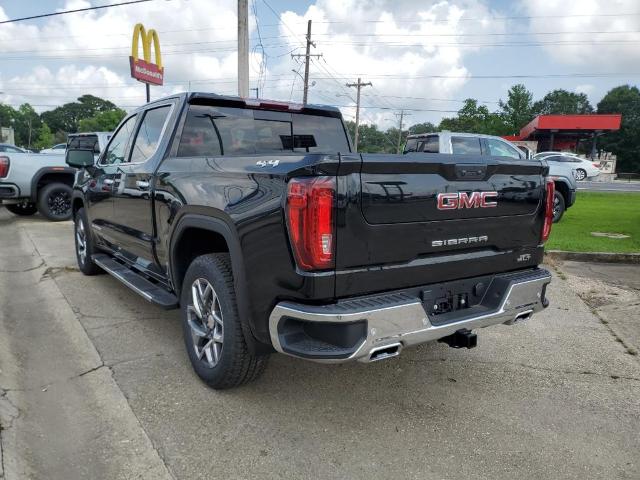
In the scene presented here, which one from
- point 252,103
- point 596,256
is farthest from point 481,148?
point 252,103

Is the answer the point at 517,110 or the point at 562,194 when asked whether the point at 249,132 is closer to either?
the point at 562,194

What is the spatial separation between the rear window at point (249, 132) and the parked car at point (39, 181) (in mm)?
6991

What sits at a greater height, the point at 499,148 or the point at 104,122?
the point at 104,122

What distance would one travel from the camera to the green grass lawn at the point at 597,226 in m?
8.04

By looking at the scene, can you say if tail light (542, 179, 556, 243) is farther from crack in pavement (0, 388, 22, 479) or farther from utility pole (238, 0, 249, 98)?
utility pole (238, 0, 249, 98)

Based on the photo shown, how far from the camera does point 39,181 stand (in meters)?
10.7

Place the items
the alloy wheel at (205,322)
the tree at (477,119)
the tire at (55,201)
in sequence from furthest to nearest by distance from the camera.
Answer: the tree at (477,119), the tire at (55,201), the alloy wheel at (205,322)

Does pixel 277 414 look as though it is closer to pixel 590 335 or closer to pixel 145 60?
pixel 590 335

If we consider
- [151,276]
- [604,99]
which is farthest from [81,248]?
[604,99]

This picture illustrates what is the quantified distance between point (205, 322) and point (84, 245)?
3555mm

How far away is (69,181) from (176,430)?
985 cm

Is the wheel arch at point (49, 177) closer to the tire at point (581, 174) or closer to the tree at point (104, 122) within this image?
the tire at point (581, 174)

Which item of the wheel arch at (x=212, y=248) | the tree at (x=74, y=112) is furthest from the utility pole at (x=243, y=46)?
the tree at (x=74, y=112)

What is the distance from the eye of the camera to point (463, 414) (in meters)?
3.06
